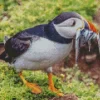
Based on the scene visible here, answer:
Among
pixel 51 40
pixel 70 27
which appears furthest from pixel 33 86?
pixel 70 27

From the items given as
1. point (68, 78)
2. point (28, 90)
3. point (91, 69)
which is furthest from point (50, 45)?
point (91, 69)

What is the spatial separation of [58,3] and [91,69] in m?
1.38

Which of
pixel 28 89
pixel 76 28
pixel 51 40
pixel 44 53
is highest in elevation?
pixel 76 28

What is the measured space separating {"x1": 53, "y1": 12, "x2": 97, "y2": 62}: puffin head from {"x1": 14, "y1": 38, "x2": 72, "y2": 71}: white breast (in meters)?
0.13

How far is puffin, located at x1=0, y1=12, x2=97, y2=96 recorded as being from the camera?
182 inches

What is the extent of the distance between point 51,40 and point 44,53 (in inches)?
5.8

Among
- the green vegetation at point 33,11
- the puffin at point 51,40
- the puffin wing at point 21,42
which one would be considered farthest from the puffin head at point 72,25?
the green vegetation at point 33,11

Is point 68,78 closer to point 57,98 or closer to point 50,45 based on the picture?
point 57,98

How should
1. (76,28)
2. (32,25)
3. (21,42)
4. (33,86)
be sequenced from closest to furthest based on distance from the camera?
(76,28)
(21,42)
(33,86)
(32,25)

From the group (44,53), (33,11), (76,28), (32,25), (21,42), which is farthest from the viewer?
(33,11)

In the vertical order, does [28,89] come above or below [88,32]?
below

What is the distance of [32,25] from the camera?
747 cm

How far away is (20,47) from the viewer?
16.3 feet

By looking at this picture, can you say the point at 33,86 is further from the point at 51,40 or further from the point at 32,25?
the point at 32,25
